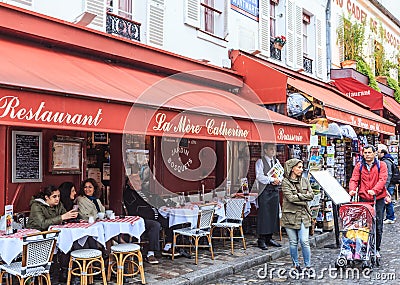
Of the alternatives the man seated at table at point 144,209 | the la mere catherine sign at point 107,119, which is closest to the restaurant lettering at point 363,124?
the la mere catherine sign at point 107,119

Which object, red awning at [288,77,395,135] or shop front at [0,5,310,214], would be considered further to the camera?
A: red awning at [288,77,395,135]

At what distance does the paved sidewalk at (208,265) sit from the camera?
6520 millimetres

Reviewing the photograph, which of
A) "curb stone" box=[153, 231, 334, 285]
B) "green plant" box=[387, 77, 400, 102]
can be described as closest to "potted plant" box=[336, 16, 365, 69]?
"green plant" box=[387, 77, 400, 102]

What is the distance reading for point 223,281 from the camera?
6801 millimetres

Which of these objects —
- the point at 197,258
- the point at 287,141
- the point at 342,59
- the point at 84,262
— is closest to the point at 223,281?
the point at 197,258

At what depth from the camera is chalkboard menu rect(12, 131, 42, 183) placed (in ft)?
23.0

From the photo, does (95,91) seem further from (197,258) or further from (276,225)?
(276,225)

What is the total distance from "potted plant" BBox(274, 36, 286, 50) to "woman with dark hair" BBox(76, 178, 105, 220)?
24.3 feet

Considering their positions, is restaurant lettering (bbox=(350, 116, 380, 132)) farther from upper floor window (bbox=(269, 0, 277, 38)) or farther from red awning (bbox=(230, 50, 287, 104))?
upper floor window (bbox=(269, 0, 277, 38))

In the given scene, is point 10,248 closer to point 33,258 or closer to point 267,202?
point 33,258

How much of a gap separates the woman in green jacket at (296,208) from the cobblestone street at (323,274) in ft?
1.10

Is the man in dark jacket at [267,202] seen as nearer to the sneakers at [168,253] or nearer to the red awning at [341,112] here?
the sneakers at [168,253]

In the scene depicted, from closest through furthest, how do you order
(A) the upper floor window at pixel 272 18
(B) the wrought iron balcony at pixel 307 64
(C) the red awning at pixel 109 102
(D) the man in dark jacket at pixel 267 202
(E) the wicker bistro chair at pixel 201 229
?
(C) the red awning at pixel 109 102
(E) the wicker bistro chair at pixel 201 229
(D) the man in dark jacket at pixel 267 202
(A) the upper floor window at pixel 272 18
(B) the wrought iron balcony at pixel 307 64

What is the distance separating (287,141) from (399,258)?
2.62 m
